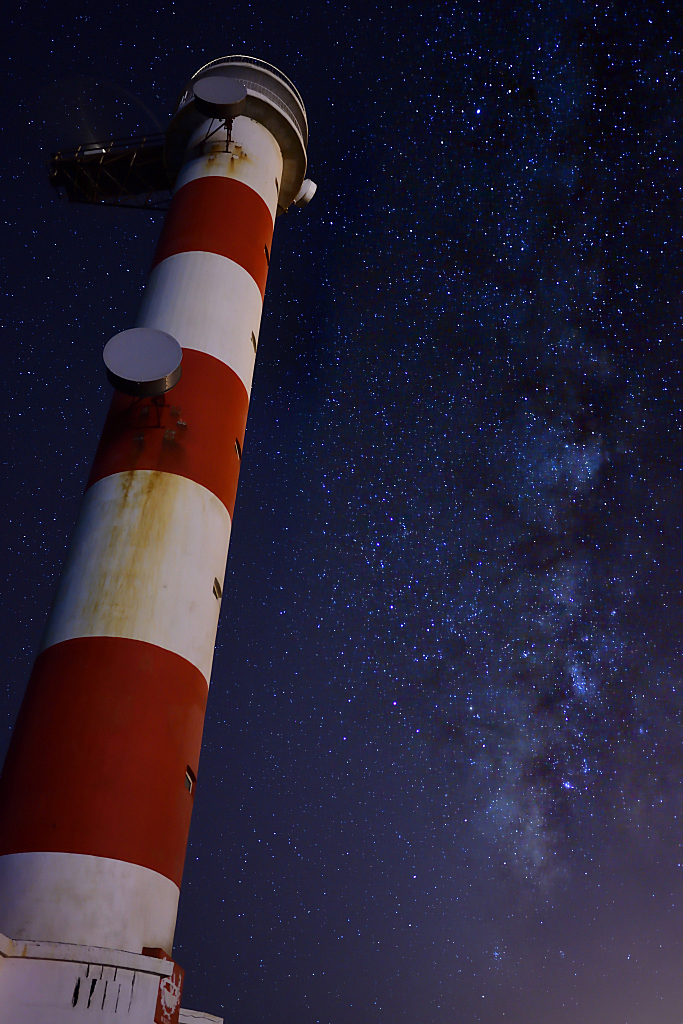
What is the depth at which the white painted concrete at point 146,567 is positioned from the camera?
7.66 meters

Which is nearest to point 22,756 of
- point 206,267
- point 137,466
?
point 137,466

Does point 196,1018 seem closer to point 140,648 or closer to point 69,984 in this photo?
point 69,984

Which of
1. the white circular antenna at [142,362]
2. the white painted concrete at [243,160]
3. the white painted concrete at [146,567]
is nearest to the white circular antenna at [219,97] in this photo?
the white painted concrete at [243,160]

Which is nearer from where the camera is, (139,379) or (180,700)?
(180,700)

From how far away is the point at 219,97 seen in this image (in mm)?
10828

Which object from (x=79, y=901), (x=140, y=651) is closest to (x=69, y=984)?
(x=79, y=901)

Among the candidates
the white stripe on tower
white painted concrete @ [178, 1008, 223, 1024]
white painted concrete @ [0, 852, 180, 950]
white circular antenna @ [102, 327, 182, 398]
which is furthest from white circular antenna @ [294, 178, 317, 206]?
white painted concrete @ [178, 1008, 223, 1024]

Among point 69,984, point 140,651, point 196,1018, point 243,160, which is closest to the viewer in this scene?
point 69,984

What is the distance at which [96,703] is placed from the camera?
7.16 metres

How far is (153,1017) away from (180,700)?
8.30ft

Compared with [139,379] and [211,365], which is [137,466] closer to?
[139,379]

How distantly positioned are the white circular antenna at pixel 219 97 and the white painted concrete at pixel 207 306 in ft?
7.24

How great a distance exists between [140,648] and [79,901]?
2164mm

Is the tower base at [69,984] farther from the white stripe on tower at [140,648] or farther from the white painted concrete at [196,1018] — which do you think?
the white painted concrete at [196,1018]
